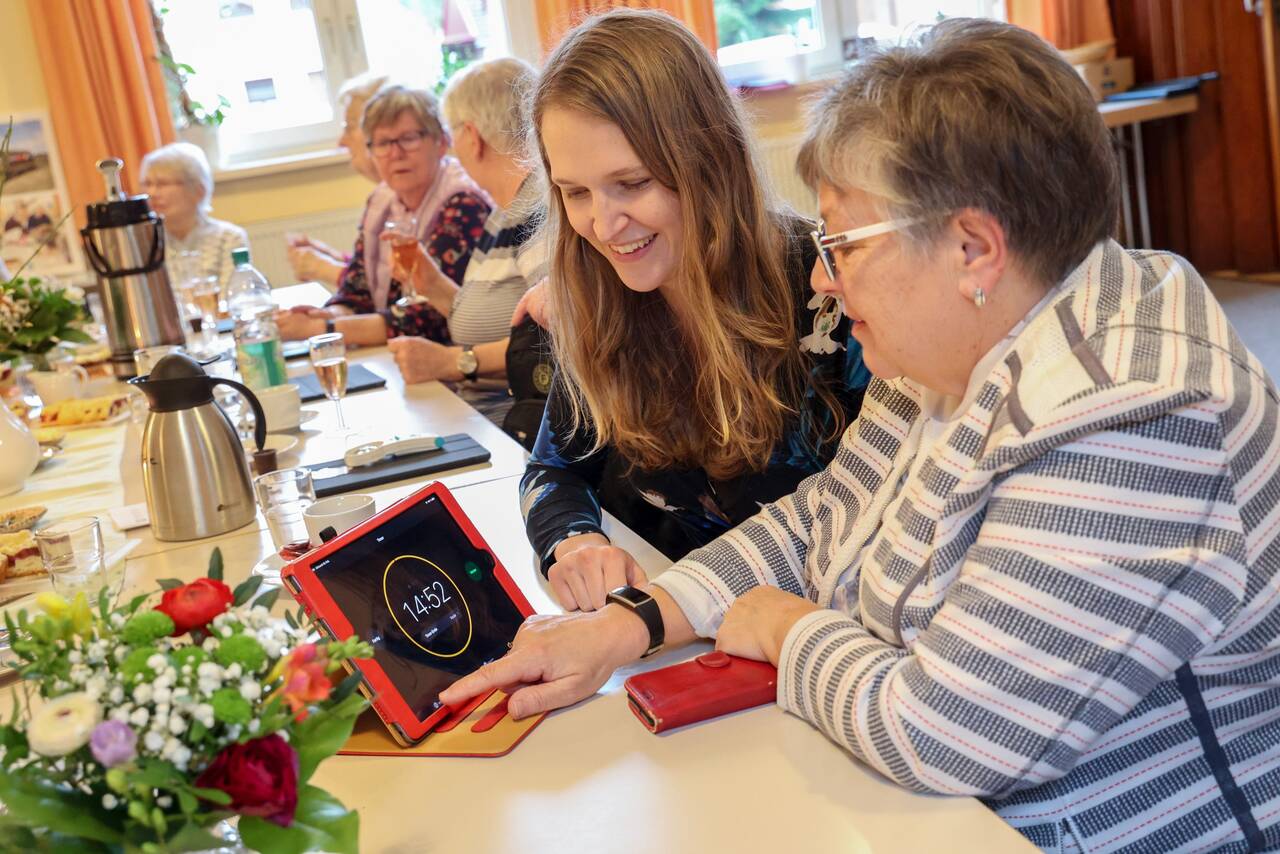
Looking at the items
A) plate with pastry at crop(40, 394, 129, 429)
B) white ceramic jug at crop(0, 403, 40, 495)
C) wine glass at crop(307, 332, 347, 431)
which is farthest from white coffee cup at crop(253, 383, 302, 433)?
plate with pastry at crop(40, 394, 129, 429)

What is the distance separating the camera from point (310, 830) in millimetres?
768

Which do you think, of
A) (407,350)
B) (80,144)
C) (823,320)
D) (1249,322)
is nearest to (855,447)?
(823,320)

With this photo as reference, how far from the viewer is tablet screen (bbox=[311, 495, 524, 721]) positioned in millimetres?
1149

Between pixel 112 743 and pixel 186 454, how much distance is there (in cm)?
119

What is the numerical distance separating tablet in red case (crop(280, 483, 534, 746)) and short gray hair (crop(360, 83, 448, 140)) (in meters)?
2.77

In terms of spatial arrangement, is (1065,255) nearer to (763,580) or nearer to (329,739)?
(763,580)

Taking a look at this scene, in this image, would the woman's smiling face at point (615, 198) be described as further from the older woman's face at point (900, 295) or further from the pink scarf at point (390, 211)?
the pink scarf at point (390, 211)

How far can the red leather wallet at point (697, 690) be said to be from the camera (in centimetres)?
109

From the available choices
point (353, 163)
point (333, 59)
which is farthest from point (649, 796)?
point (333, 59)

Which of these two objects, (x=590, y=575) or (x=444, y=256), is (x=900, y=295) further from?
(x=444, y=256)

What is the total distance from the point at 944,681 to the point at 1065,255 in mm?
373

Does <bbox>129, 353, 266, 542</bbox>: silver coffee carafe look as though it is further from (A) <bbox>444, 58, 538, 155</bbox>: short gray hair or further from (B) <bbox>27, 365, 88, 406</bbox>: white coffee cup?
(A) <bbox>444, 58, 538, 155</bbox>: short gray hair

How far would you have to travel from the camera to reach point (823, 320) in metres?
1.64

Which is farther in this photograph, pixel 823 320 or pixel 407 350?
pixel 407 350
